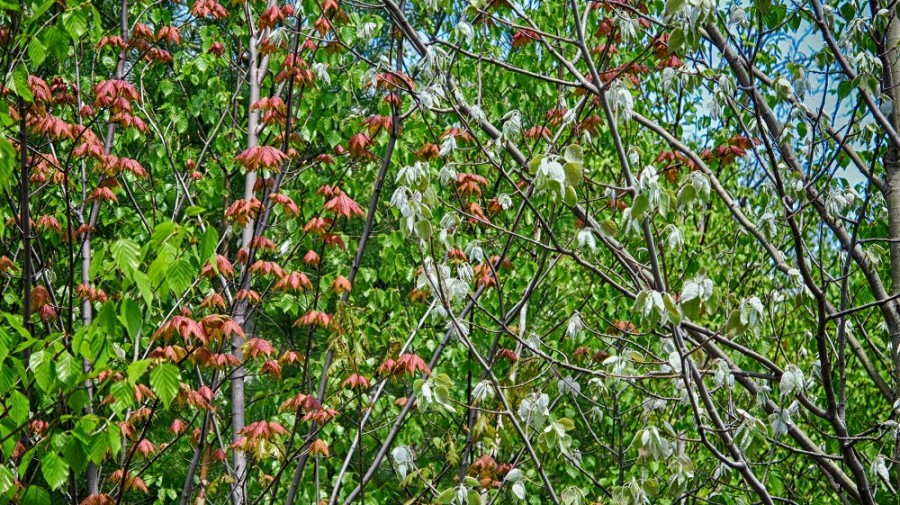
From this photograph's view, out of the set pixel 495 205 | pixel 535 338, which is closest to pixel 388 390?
pixel 495 205

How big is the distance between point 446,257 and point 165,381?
1175 mm

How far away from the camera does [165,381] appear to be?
7.29 ft

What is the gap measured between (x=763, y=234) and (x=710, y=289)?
2.46 feet

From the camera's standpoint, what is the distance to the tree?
7.66ft

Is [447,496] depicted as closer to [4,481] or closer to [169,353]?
[4,481]

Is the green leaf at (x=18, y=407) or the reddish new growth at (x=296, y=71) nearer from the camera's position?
the green leaf at (x=18, y=407)

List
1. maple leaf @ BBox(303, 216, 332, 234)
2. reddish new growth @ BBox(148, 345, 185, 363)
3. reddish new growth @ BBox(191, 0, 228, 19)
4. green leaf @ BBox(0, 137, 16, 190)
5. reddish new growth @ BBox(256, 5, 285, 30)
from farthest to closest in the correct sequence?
reddish new growth @ BBox(191, 0, 228, 19) < reddish new growth @ BBox(256, 5, 285, 30) < maple leaf @ BBox(303, 216, 332, 234) < reddish new growth @ BBox(148, 345, 185, 363) < green leaf @ BBox(0, 137, 16, 190)

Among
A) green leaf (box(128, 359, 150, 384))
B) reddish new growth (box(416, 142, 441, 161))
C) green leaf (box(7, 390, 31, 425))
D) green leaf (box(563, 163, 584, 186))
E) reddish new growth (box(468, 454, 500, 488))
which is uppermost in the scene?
green leaf (box(563, 163, 584, 186))

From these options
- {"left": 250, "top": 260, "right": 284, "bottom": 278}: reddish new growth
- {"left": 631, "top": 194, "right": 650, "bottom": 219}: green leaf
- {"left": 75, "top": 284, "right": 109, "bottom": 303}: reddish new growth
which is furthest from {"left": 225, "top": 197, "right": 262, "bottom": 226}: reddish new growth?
{"left": 631, "top": 194, "right": 650, "bottom": 219}: green leaf

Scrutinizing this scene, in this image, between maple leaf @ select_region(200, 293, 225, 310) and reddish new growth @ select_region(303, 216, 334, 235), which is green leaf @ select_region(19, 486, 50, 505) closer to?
maple leaf @ select_region(200, 293, 225, 310)

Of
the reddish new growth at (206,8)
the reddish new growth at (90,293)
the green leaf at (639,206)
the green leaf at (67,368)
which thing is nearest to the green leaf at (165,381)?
the green leaf at (67,368)

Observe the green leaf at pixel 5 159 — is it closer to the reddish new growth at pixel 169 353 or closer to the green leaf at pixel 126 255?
the green leaf at pixel 126 255

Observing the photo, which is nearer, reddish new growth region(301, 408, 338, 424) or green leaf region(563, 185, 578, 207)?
green leaf region(563, 185, 578, 207)

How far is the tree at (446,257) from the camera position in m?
2.34
